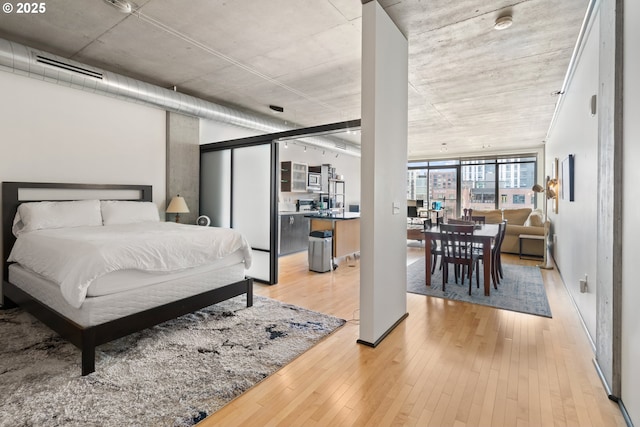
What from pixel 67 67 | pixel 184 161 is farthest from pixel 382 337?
pixel 67 67

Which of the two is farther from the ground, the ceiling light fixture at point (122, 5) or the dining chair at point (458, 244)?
the ceiling light fixture at point (122, 5)

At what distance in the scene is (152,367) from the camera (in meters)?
2.27

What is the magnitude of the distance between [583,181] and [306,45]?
320 centimetres

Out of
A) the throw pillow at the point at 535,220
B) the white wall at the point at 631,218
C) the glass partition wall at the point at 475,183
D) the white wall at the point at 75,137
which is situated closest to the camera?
the white wall at the point at 631,218

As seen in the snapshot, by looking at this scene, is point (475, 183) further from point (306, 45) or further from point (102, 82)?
point (102, 82)

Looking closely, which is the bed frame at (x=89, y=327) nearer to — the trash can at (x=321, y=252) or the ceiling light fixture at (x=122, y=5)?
the trash can at (x=321, y=252)

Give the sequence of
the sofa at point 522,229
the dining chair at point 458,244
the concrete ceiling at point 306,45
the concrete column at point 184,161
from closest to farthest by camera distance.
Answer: the concrete ceiling at point 306,45, the dining chair at point 458,244, the concrete column at point 184,161, the sofa at point 522,229

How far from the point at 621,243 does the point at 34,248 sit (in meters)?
4.65

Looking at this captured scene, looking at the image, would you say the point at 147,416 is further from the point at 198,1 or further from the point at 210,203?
the point at 210,203

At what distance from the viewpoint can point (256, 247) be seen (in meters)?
4.73

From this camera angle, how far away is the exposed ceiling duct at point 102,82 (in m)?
3.19

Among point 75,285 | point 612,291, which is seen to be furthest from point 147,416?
point 612,291

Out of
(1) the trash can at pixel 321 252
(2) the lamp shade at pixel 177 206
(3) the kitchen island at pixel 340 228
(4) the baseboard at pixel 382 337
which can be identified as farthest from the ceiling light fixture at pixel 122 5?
(3) the kitchen island at pixel 340 228

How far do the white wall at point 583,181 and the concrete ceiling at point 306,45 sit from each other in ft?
1.23
